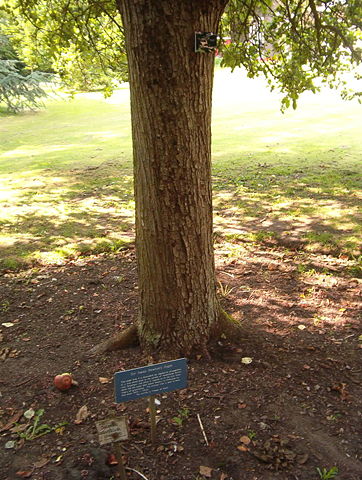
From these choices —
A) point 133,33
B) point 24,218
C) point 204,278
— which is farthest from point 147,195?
point 24,218

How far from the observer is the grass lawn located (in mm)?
6832

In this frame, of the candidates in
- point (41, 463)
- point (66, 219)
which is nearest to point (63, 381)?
point (41, 463)

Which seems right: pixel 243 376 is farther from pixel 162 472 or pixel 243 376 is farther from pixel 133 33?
pixel 133 33

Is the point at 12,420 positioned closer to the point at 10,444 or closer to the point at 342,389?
Answer: the point at 10,444

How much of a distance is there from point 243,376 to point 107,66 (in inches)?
206

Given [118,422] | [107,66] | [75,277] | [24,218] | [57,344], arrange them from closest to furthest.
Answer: [118,422]
[57,344]
[75,277]
[107,66]
[24,218]

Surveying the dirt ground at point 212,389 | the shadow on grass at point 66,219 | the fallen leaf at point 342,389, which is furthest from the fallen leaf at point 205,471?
the shadow on grass at point 66,219

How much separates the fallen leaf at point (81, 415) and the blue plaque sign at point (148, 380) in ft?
2.46

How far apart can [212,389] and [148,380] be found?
0.93 m

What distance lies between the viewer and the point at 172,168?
3.04 meters

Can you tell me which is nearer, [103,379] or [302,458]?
[302,458]

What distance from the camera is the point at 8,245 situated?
22.4 feet

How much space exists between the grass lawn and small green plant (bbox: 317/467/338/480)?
12.2 feet


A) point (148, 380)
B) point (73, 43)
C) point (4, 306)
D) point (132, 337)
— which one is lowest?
point (4, 306)
